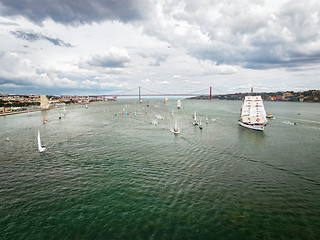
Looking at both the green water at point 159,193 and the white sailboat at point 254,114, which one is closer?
the green water at point 159,193

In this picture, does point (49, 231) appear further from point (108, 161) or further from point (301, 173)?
point (301, 173)

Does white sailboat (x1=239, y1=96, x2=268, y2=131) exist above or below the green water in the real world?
above

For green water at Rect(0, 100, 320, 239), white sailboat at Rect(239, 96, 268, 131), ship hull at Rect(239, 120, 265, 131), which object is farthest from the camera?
white sailboat at Rect(239, 96, 268, 131)

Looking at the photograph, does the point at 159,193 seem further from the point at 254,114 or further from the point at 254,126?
the point at 254,114

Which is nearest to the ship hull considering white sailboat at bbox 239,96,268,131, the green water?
white sailboat at bbox 239,96,268,131

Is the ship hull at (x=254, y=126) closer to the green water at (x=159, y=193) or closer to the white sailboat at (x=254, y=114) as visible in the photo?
the white sailboat at (x=254, y=114)

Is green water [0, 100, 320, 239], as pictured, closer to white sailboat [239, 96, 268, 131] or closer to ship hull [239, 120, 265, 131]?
ship hull [239, 120, 265, 131]

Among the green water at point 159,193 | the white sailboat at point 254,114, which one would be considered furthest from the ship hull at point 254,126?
the green water at point 159,193

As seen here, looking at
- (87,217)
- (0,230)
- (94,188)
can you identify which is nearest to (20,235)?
(0,230)

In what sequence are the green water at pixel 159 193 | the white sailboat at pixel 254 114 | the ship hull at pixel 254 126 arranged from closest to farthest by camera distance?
the green water at pixel 159 193
the ship hull at pixel 254 126
the white sailboat at pixel 254 114
